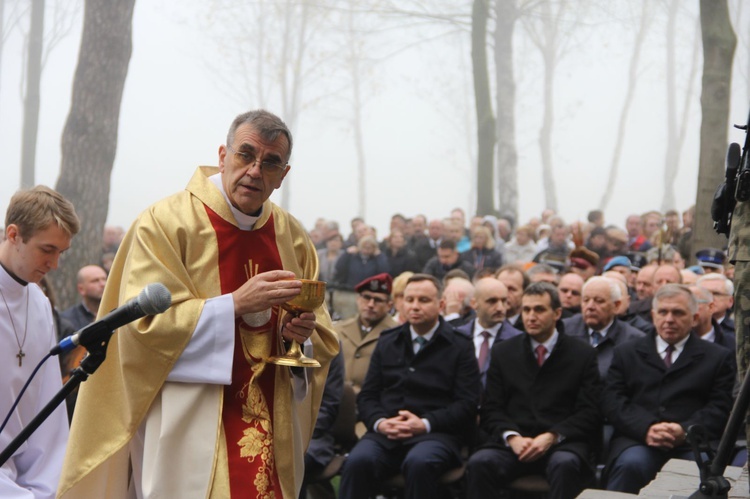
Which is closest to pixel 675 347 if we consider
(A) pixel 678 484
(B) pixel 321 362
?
(A) pixel 678 484

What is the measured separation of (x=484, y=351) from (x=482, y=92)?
13.0m

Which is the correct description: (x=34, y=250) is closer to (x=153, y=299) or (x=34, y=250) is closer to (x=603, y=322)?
(x=153, y=299)

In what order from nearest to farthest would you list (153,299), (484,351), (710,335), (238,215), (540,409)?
(153,299) < (238,215) < (540,409) < (710,335) < (484,351)

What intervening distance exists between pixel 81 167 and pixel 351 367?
592 cm

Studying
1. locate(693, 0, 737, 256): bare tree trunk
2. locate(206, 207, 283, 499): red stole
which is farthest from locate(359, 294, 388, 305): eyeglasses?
locate(693, 0, 737, 256): bare tree trunk

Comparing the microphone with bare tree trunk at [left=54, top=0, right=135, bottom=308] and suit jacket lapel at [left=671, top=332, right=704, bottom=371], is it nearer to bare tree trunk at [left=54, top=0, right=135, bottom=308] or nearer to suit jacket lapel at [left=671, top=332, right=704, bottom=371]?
suit jacket lapel at [left=671, top=332, right=704, bottom=371]

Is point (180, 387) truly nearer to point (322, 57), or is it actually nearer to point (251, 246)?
point (251, 246)

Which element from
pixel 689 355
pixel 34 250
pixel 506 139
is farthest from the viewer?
pixel 506 139

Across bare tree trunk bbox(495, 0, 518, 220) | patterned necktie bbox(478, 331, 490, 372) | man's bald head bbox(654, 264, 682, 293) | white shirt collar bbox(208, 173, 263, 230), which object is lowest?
patterned necktie bbox(478, 331, 490, 372)

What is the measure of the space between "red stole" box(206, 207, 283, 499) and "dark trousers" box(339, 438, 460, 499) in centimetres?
245

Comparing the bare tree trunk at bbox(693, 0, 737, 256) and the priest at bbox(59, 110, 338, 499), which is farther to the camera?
the bare tree trunk at bbox(693, 0, 737, 256)

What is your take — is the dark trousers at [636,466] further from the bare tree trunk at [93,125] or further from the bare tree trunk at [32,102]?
the bare tree trunk at [32,102]

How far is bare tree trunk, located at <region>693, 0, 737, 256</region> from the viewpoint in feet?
35.7

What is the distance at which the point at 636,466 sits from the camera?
19.9 feet
